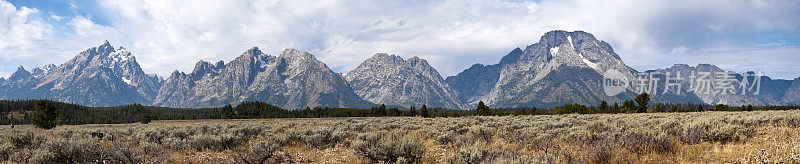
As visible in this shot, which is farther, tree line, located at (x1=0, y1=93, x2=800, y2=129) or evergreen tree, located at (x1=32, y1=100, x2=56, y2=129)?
tree line, located at (x1=0, y1=93, x2=800, y2=129)

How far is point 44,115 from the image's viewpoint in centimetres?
4972

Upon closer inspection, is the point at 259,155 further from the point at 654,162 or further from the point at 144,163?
the point at 654,162

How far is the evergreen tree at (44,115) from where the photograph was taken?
49125mm

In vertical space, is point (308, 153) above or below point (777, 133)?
below

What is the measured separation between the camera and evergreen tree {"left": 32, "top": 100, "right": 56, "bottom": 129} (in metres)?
49.1

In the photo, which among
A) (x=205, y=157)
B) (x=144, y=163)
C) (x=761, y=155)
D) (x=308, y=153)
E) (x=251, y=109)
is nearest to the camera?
(x=761, y=155)

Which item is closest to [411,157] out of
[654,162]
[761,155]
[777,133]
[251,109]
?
[654,162]

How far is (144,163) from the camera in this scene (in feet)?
30.1

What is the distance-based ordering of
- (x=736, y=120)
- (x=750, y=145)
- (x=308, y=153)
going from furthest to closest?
(x=736, y=120) < (x=308, y=153) < (x=750, y=145)

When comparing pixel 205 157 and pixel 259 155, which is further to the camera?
pixel 205 157

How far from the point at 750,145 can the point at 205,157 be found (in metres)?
17.4

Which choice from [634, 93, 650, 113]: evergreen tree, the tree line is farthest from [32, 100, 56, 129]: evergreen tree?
[634, 93, 650, 113]: evergreen tree

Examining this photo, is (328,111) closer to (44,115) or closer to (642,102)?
(44,115)

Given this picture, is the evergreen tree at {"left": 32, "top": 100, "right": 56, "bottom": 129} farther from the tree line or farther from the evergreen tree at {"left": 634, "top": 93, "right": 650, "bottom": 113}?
the evergreen tree at {"left": 634, "top": 93, "right": 650, "bottom": 113}
